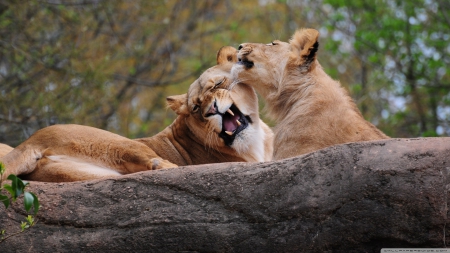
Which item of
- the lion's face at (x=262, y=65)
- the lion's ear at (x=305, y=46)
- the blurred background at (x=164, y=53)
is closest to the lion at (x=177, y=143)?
the lion's face at (x=262, y=65)

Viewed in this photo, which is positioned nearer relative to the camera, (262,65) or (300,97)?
(300,97)

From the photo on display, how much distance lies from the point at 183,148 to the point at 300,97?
1210 mm

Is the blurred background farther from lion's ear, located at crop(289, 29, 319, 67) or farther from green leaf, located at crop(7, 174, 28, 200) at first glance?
green leaf, located at crop(7, 174, 28, 200)

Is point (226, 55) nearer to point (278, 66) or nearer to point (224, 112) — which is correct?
point (224, 112)

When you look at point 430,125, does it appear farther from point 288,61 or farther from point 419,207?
point 419,207

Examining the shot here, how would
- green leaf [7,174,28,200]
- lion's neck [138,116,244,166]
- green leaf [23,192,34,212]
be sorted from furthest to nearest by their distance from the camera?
1. lion's neck [138,116,244,166]
2. green leaf [7,174,28,200]
3. green leaf [23,192,34,212]

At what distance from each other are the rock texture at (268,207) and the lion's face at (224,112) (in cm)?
144

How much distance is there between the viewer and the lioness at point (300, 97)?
4.94m

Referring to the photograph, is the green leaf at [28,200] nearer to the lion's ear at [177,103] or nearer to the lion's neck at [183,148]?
the lion's neck at [183,148]

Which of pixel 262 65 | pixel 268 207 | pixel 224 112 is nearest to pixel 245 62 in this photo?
pixel 262 65

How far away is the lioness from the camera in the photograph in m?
4.94

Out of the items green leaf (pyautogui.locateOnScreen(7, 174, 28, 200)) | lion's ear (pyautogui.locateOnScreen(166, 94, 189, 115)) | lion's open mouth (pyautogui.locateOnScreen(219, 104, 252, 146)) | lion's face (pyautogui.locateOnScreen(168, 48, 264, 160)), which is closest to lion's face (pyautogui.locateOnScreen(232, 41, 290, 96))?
lion's face (pyautogui.locateOnScreen(168, 48, 264, 160))

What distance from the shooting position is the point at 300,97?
530 centimetres

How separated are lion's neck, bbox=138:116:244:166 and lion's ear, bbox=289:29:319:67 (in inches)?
38.7
